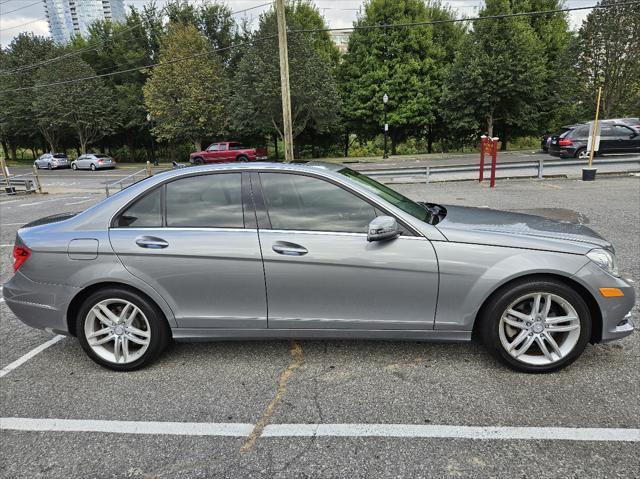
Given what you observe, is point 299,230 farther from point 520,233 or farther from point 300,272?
point 520,233

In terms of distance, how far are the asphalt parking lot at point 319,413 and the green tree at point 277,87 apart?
91.1 feet

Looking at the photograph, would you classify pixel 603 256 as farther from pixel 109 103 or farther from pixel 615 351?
pixel 109 103

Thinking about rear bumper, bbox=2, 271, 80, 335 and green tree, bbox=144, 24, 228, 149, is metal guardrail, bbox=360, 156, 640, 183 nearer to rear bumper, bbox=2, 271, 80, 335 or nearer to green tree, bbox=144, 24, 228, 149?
rear bumper, bbox=2, 271, 80, 335

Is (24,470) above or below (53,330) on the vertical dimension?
below

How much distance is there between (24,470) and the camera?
7.54 feet

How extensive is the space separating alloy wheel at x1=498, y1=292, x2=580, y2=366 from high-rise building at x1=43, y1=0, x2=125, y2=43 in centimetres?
3824

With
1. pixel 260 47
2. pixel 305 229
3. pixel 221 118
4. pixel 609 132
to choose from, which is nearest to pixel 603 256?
pixel 305 229

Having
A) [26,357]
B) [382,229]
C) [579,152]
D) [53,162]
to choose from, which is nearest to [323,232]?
[382,229]

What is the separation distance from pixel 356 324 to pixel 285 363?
694 mm

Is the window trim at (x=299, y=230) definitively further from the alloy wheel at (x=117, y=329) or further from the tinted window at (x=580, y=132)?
the tinted window at (x=580, y=132)

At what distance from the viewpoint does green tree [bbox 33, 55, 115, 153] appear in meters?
39.7

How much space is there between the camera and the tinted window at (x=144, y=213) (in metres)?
3.19

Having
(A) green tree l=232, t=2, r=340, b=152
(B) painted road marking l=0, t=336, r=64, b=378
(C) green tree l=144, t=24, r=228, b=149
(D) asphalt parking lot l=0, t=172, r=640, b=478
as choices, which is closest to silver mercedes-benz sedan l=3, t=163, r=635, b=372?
(D) asphalt parking lot l=0, t=172, r=640, b=478

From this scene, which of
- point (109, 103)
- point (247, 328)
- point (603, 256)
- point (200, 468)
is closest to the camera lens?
point (200, 468)
